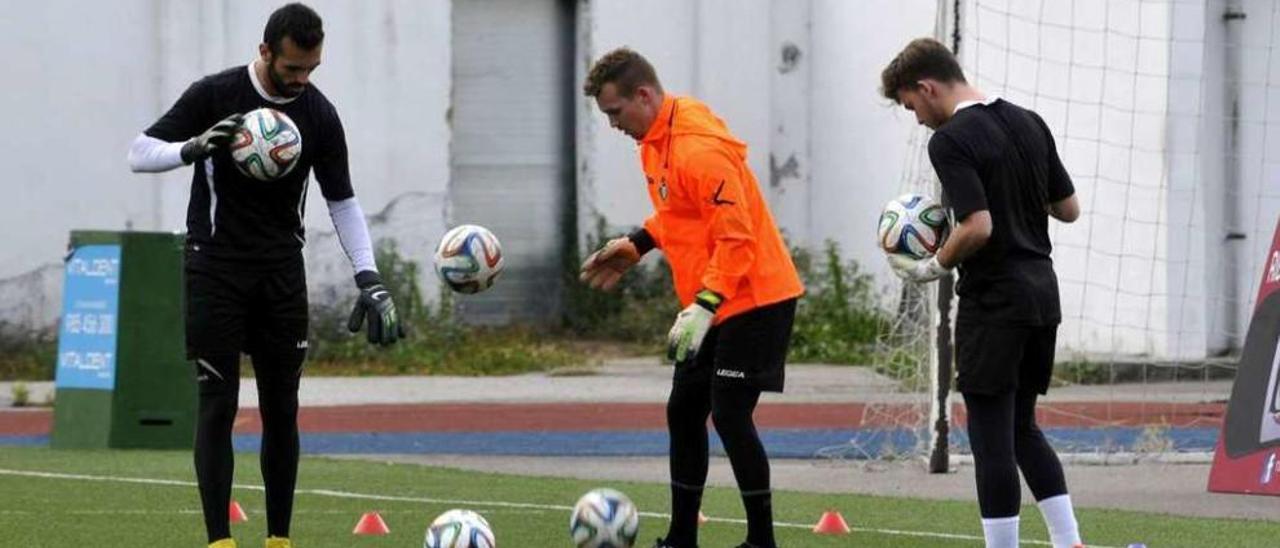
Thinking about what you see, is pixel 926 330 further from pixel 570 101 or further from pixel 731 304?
pixel 570 101

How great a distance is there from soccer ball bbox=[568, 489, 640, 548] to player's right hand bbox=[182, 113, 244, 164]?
1792mm

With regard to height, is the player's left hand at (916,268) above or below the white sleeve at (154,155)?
below

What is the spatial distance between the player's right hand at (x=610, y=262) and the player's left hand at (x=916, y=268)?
1317 mm

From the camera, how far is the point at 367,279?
8539 mm

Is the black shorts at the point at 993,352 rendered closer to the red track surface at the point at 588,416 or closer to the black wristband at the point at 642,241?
the black wristband at the point at 642,241

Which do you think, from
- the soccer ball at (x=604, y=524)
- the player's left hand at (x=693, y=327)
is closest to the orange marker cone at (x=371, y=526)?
the soccer ball at (x=604, y=524)

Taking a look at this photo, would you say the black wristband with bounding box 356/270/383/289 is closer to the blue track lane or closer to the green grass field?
the green grass field

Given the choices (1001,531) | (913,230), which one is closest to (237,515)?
(913,230)

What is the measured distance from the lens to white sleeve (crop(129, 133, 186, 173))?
7984mm

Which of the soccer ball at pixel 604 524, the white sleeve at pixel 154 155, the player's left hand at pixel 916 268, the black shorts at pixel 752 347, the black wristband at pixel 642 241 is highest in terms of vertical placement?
the white sleeve at pixel 154 155

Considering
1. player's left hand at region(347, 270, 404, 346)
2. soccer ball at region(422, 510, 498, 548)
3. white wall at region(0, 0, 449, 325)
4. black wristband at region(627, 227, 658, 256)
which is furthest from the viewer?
white wall at region(0, 0, 449, 325)

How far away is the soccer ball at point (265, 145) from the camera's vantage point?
7.79 m

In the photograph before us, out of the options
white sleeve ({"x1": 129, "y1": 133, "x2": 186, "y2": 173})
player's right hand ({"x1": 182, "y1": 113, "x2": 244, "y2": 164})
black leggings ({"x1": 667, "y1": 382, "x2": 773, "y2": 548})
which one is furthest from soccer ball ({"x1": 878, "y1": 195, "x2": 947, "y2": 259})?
white sleeve ({"x1": 129, "y1": 133, "x2": 186, "y2": 173})

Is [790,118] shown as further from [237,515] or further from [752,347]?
[752,347]
